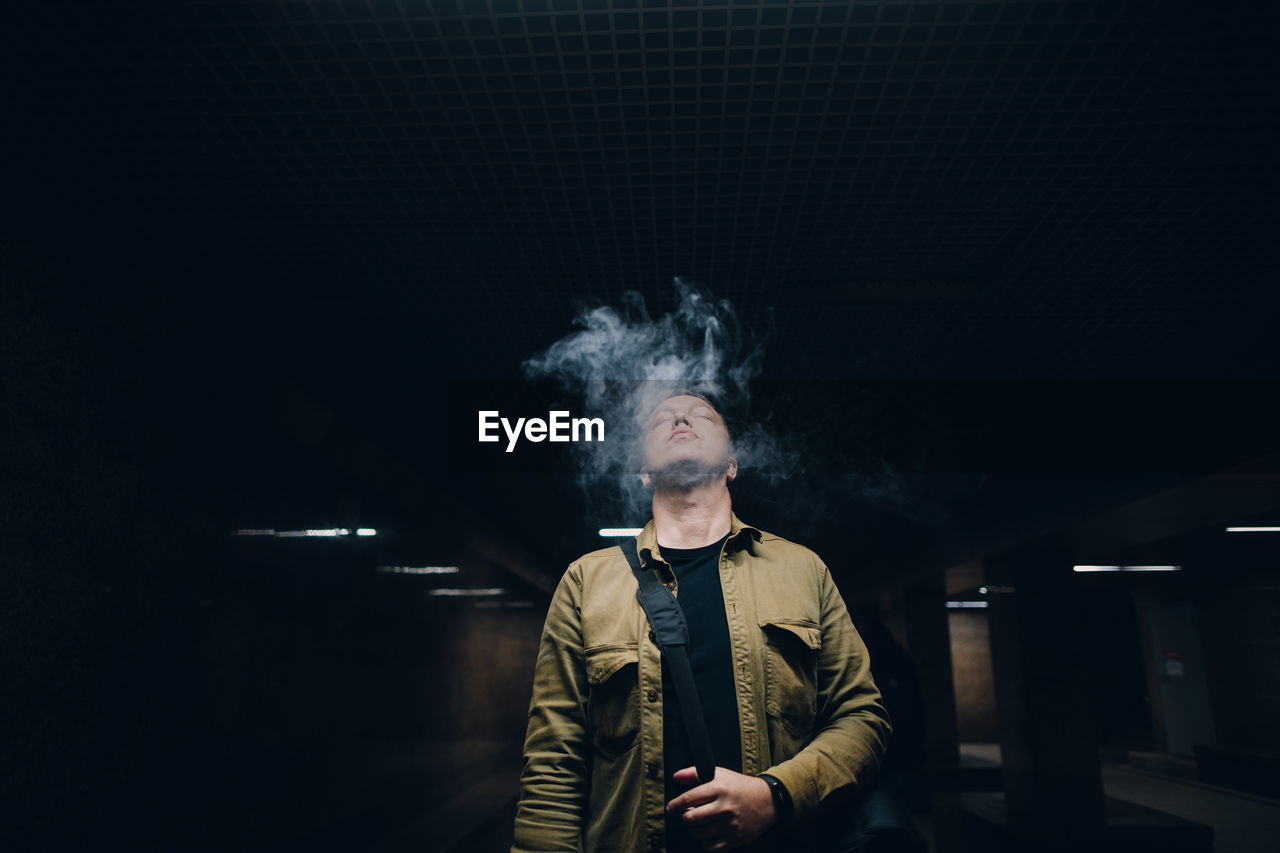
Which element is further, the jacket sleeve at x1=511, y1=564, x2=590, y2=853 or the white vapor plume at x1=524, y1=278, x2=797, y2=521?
the white vapor plume at x1=524, y1=278, x2=797, y2=521

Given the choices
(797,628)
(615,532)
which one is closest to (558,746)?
(797,628)

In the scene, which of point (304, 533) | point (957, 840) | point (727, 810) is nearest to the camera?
point (727, 810)

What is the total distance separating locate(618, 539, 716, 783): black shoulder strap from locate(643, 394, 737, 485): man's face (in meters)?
0.32

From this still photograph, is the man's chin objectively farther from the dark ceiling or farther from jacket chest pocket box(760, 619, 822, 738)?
the dark ceiling

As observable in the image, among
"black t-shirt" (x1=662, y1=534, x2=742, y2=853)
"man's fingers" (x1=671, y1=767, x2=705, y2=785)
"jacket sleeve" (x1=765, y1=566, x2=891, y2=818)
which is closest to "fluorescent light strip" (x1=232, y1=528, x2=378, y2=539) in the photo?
"black t-shirt" (x1=662, y1=534, x2=742, y2=853)

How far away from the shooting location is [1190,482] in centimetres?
505

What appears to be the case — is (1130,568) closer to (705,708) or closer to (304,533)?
(304,533)

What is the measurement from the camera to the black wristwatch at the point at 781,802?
5.72ft

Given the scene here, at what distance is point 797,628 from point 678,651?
332 millimetres

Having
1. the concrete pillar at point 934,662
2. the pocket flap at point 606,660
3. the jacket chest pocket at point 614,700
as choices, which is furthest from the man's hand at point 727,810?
the concrete pillar at point 934,662

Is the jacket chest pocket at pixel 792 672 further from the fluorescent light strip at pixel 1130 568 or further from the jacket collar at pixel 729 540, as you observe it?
the fluorescent light strip at pixel 1130 568

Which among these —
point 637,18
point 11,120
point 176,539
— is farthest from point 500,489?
point 637,18

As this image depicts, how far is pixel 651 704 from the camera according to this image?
1.92 meters

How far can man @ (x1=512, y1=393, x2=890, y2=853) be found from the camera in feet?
5.85
